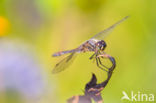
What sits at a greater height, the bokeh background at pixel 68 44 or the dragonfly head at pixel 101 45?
the bokeh background at pixel 68 44

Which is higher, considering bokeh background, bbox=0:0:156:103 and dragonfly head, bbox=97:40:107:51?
bokeh background, bbox=0:0:156:103

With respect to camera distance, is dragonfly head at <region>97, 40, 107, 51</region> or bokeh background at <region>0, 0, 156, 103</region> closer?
dragonfly head at <region>97, 40, 107, 51</region>

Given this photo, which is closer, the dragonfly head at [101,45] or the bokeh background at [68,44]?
the dragonfly head at [101,45]

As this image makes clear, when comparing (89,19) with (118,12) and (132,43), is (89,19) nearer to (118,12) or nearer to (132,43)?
(118,12)

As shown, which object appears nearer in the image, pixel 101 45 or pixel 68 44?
pixel 101 45

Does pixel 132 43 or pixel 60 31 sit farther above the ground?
pixel 60 31

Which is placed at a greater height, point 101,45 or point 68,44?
point 68,44

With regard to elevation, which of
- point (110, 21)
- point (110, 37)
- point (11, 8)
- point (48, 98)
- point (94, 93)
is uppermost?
point (11, 8)

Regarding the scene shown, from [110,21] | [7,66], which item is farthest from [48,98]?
[110,21]
